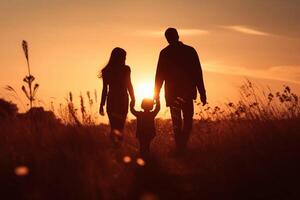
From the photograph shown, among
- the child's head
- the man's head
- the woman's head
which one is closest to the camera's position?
the child's head

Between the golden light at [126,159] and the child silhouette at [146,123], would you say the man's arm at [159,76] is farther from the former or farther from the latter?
the golden light at [126,159]

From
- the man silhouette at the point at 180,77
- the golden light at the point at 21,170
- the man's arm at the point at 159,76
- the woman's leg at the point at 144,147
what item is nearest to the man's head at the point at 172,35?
the man silhouette at the point at 180,77

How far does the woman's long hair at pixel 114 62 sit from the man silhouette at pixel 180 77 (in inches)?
37.8

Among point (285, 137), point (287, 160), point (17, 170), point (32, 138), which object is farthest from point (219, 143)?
point (17, 170)

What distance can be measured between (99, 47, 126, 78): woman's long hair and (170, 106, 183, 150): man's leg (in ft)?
4.78

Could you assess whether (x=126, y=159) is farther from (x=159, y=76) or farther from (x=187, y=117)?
(x=159, y=76)

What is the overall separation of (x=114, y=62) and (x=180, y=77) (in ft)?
4.86

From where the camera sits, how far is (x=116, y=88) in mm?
11992

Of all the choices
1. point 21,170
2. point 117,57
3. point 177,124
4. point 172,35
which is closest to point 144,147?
point 177,124

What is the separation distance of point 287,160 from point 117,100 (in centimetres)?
461

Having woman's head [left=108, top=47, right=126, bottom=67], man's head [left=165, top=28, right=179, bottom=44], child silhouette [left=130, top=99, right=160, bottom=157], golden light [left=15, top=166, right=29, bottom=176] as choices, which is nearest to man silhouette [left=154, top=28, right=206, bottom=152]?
man's head [left=165, top=28, right=179, bottom=44]

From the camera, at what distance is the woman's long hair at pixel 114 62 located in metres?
11.8

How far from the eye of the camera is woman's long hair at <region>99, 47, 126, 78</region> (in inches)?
465

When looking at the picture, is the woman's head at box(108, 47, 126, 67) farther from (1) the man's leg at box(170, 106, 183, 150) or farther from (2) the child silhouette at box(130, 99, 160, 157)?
(2) the child silhouette at box(130, 99, 160, 157)
